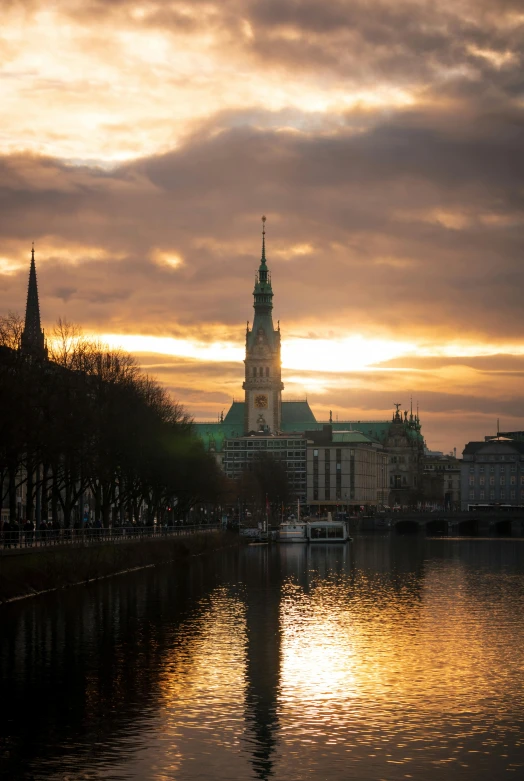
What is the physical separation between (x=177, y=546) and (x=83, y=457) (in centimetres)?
3750

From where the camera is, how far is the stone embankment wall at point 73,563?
9300 centimetres

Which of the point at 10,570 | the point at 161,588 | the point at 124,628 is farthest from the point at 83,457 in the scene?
the point at 124,628

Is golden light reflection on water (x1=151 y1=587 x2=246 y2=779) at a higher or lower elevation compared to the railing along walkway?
lower

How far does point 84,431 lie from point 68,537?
9.89 metres

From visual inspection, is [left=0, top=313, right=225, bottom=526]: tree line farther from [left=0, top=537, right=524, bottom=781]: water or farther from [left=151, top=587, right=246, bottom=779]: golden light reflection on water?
[left=151, top=587, right=246, bottom=779]: golden light reflection on water

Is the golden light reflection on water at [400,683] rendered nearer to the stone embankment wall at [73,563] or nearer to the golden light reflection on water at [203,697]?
the golden light reflection on water at [203,697]

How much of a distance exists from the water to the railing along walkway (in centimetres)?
505

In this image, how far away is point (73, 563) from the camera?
107 m

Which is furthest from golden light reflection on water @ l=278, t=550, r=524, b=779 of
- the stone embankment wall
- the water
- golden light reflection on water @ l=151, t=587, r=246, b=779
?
the stone embankment wall

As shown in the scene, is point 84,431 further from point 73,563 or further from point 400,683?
point 400,683

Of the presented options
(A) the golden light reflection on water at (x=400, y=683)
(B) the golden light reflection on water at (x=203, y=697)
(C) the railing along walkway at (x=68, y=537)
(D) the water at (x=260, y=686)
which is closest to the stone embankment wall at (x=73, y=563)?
(C) the railing along walkway at (x=68, y=537)

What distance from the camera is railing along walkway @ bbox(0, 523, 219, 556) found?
98812mm

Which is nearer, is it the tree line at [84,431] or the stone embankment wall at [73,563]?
the stone embankment wall at [73,563]

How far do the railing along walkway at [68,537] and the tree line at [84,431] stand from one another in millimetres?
3182
